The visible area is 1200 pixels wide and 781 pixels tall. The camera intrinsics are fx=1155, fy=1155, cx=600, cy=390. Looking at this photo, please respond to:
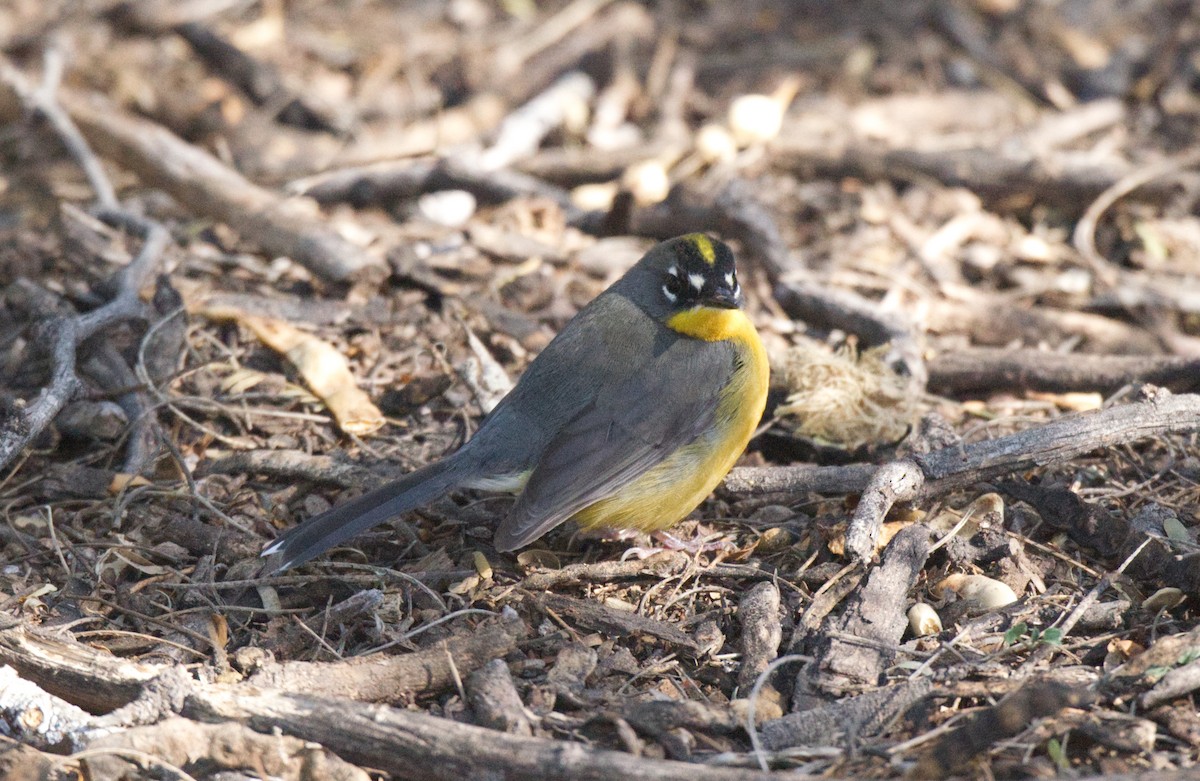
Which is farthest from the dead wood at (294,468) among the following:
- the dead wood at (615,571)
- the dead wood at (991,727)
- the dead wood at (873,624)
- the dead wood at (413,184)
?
the dead wood at (413,184)

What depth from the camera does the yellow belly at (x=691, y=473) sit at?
480 centimetres

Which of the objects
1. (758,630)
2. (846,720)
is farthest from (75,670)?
(846,720)

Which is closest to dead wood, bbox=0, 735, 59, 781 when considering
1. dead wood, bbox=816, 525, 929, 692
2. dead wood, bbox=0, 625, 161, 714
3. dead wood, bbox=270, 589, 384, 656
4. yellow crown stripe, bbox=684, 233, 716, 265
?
dead wood, bbox=0, 625, 161, 714

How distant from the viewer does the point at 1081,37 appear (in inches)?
360

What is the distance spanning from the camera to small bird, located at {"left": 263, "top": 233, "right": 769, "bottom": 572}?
460 cm

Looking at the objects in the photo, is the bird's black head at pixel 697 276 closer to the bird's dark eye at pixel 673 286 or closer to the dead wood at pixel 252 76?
the bird's dark eye at pixel 673 286

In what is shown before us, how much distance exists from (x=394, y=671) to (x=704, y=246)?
2.34m

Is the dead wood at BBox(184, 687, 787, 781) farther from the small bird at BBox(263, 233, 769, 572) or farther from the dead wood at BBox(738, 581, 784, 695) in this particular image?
the small bird at BBox(263, 233, 769, 572)

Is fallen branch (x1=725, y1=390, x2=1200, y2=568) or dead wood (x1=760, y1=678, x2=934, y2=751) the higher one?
fallen branch (x1=725, y1=390, x2=1200, y2=568)

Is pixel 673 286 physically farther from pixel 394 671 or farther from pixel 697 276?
pixel 394 671

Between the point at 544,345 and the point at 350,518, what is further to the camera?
the point at 544,345

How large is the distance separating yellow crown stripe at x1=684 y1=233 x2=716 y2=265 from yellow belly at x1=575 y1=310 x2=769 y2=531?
449 millimetres

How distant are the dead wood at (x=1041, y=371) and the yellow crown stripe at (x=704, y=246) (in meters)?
1.49

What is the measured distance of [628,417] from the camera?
4852 millimetres
